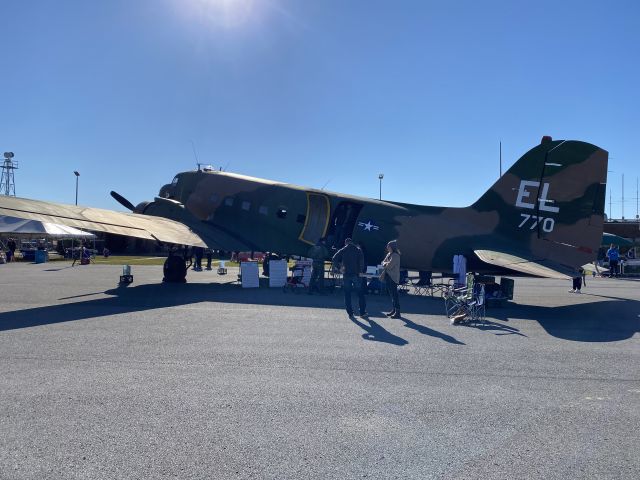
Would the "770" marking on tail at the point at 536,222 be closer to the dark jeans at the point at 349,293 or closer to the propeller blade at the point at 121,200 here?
the dark jeans at the point at 349,293

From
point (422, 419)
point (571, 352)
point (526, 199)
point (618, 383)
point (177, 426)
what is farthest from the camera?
point (526, 199)

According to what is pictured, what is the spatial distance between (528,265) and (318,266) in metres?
6.91

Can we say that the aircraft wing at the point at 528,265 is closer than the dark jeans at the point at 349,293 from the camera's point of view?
No

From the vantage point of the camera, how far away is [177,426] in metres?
4.90

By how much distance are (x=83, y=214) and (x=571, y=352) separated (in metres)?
14.4

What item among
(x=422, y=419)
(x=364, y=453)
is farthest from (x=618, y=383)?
(x=364, y=453)

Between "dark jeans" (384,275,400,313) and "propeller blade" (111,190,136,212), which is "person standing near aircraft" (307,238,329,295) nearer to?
"dark jeans" (384,275,400,313)

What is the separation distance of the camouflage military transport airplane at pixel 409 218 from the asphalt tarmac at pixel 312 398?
3734mm

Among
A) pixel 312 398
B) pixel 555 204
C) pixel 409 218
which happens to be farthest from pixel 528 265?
pixel 312 398

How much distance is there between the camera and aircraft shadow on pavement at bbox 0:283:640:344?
10344 millimetres

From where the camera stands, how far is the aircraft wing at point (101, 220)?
1386cm

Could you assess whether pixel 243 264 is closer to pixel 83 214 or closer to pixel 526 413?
pixel 83 214

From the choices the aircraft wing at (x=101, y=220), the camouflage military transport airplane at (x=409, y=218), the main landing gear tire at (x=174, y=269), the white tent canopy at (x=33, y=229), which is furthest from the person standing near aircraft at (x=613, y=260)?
the white tent canopy at (x=33, y=229)

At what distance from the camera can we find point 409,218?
56.6 ft
